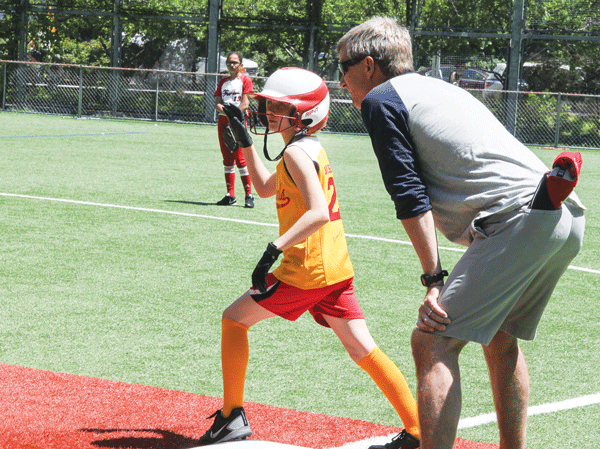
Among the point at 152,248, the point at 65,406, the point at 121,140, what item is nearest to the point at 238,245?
the point at 152,248

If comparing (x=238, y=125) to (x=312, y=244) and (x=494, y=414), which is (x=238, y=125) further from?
(x=494, y=414)

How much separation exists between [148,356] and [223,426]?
1.33m

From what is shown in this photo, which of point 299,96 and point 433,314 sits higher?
point 299,96

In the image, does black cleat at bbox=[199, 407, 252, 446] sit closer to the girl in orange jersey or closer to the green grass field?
the girl in orange jersey

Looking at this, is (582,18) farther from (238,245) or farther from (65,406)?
(65,406)

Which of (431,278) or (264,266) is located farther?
(264,266)

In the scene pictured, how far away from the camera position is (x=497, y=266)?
2607 mm

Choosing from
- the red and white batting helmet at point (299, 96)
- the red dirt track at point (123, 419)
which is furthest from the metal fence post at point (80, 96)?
the red and white batting helmet at point (299, 96)

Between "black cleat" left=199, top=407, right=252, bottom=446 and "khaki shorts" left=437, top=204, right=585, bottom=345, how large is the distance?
1086mm

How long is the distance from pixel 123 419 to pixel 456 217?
1.82m

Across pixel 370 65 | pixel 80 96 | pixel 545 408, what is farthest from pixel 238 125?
Answer: pixel 80 96

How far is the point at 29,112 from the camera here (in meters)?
27.9

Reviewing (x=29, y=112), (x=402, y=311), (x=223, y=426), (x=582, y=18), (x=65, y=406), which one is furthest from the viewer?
(x=29, y=112)

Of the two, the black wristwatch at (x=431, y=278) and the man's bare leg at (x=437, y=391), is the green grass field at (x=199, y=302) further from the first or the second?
the man's bare leg at (x=437, y=391)
